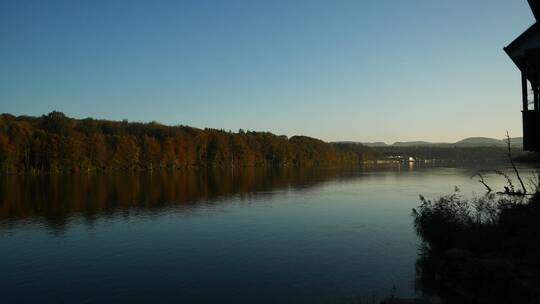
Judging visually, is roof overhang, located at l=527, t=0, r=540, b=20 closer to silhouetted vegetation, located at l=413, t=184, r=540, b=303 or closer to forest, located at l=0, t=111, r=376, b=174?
silhouetted vegetation, located at l=413, t=184, r=540, b=303

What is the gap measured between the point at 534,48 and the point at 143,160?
135 metres

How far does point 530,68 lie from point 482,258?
9.95m

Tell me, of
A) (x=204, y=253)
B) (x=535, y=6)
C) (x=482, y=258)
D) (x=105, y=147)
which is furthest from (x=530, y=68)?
(x=105, y=147)

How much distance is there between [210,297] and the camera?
17.6 metres

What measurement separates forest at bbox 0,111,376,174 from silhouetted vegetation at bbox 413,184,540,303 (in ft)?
352

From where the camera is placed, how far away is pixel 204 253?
982 inches

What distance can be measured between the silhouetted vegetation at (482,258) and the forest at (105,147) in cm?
10715

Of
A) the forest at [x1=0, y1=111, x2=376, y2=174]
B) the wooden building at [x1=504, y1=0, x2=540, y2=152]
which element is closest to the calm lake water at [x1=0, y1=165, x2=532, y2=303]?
the wooden building at [x1=504, y1=0, x2=540, y2=152]

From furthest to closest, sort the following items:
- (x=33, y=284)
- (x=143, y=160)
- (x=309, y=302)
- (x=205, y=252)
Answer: (x=143, y=160) < (x=205, y=252) < (x=33, y=284) < (x=309, y=302)

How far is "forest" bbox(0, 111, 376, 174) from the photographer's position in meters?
110

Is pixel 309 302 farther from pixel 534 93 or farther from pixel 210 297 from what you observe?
pixel 534 93

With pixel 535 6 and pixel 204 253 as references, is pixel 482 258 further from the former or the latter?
pixel 204 253

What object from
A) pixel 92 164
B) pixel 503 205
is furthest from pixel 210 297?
pixel 92 164

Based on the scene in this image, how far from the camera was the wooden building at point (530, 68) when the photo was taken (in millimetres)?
19906
